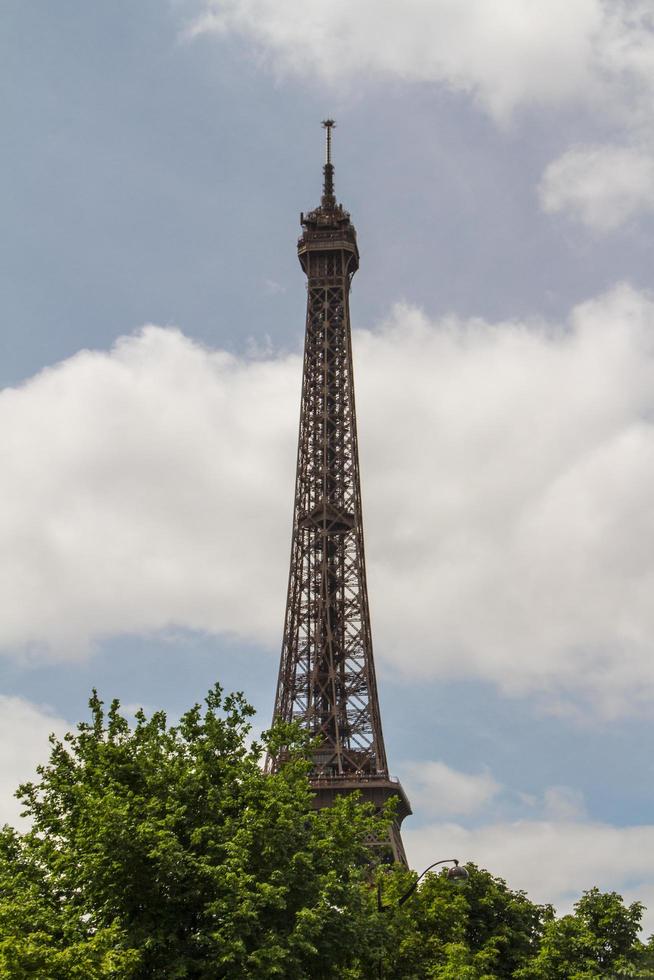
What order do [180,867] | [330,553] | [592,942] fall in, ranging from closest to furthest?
[180,867]
[592,942]
[330,553]

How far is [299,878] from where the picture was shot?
112 feet

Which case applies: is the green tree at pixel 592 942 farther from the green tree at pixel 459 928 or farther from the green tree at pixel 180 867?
the green tree at pixel 180 867

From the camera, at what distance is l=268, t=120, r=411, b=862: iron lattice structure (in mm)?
91875

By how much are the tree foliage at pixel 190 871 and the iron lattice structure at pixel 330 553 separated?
46975 mm

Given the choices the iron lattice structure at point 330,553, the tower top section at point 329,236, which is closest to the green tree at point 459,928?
the iron lattice structure at point 330,553

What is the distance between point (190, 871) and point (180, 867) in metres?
0.32

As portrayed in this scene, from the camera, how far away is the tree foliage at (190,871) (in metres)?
30.7

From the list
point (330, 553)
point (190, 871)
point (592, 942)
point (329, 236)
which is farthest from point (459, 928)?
point (329, 236)

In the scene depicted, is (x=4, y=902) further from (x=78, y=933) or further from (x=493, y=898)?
(x=493, y=898)

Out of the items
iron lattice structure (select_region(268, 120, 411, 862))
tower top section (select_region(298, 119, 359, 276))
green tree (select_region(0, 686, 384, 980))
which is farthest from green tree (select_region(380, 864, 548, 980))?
tower top section (select_region(298, 119, 359, 276))

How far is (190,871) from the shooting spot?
3178cm

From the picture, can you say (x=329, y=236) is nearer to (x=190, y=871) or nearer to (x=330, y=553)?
(x=330, y=553)

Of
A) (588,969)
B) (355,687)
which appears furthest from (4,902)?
(355,687)

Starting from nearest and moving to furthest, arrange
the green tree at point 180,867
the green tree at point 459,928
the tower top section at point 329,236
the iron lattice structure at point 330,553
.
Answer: the green tree at point 180,867 → the green tree at point 459,928 → the iron lattice structure at point 330,553 → the tower top section at point 329,236
